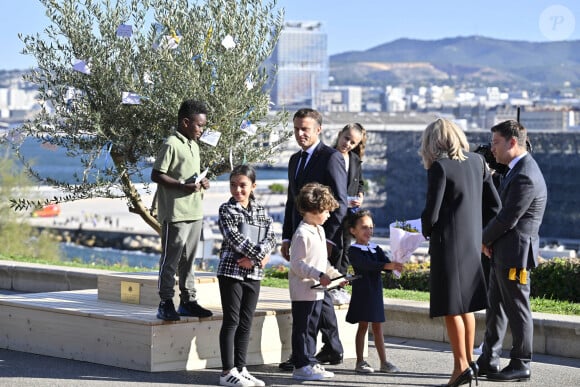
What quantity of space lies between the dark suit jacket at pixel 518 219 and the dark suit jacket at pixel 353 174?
6.35 ft

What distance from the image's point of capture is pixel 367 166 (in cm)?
17588

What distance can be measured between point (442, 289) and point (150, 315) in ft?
7.17

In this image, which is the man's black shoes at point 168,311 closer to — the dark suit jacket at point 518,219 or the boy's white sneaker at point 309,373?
the boy's white sneaker at point 309,373

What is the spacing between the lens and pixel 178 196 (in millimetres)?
7387

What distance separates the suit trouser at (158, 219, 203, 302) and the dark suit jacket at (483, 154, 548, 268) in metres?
2.01

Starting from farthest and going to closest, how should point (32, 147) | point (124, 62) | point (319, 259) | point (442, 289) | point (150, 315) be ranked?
point (32, 147)
point (124, 62)
point (150, 315)
point (319, 259)
point (442, 289)

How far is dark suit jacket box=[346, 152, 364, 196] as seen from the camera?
916 centimetres

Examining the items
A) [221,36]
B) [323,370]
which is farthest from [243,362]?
[221,36]

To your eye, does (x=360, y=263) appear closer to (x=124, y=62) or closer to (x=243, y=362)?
(x=243, y=362)

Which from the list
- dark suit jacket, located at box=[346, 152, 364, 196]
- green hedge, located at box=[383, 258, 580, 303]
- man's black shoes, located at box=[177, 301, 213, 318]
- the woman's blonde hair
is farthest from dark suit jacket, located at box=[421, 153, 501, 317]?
green hedge, located at box=[383, 258, 580, 303]

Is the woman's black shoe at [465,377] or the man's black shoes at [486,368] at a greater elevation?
the woman's black shoe at [465,377]

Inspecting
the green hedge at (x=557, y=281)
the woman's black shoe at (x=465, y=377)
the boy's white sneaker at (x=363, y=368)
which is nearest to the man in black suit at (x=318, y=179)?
the boy's white sneaker at (x=363, y=368)

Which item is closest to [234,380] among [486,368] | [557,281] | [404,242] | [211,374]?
[211,374]

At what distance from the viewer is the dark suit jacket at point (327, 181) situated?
299 inches
